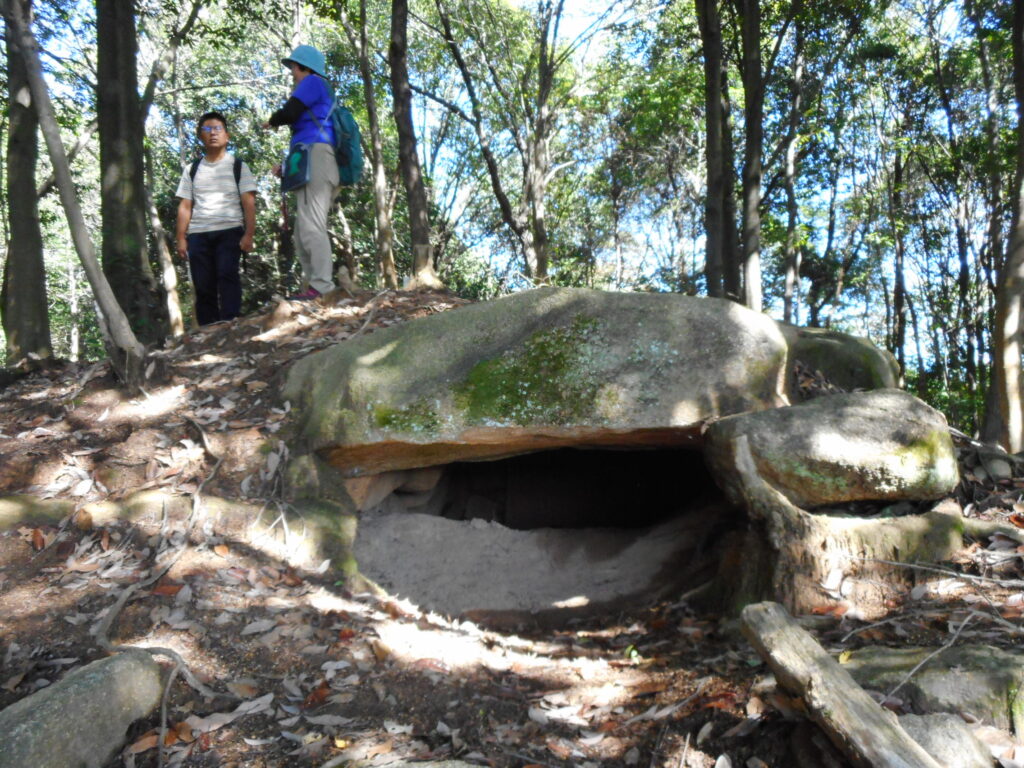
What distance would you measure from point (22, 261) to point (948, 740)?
27.0 feet

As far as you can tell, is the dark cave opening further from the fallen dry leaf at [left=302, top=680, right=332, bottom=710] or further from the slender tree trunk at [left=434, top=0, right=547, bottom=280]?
the slender tree trunk at [left=434, top=0, right=547, bottom=280]

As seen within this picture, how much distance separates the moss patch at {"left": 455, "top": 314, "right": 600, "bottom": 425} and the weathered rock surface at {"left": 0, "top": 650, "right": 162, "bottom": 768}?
2451mm

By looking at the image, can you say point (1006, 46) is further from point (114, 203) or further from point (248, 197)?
point (114, 203)

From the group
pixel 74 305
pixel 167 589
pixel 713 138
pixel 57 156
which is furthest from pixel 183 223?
pixel 74 305

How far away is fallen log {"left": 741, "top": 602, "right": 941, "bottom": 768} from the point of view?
2.38 metres

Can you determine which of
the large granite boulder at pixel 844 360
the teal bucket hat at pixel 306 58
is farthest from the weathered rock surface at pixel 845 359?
the teal bucket hat at pixel 306 58

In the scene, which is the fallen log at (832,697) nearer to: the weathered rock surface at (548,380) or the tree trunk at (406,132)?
the weathered rock surface at (548,380)

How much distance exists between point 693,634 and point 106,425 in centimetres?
415

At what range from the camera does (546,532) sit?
6203 mm

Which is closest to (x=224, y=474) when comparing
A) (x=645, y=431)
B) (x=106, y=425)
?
(x=106, y=425)

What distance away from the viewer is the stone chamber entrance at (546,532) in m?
5.10

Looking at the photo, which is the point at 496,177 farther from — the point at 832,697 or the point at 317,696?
the point at 832,697

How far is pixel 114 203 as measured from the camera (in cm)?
602

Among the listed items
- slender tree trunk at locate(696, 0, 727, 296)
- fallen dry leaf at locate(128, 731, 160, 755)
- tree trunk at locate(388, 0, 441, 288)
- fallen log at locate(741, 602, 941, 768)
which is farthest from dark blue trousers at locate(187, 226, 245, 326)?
slender tree trunk at locate(696, 0, 727, 296)
